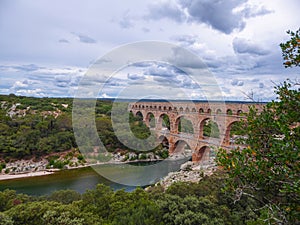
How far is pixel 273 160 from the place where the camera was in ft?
10.0

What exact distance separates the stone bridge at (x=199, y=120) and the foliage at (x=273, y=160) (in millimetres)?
4949

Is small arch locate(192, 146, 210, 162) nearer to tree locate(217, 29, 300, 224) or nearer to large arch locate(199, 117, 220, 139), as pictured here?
large arch locate(199, 117, 220, 139)

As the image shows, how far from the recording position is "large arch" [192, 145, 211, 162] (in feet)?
54.8

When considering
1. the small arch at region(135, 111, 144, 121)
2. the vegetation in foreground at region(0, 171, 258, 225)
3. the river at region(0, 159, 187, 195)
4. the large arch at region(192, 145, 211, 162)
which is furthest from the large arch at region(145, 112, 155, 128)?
the vegetation in foreground at region(0, 171, 258, 225)

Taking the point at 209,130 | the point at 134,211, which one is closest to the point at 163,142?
the point at 209,130

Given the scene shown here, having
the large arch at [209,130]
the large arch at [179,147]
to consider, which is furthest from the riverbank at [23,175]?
the large arch at [209,130]

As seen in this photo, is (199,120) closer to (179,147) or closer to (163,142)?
(179,147)

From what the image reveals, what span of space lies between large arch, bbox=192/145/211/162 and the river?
6.64 feet

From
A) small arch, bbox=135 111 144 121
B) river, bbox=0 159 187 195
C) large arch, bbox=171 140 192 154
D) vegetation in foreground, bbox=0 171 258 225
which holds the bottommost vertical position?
river, bbox=0 159 187 195

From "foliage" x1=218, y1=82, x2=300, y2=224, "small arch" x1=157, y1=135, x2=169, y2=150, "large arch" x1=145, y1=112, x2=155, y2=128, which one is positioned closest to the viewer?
"foliage" x1=218, y1=82, x2=300, y2=224

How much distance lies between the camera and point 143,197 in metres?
7.50

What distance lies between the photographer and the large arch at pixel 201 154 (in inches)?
657

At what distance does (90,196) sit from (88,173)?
990cm

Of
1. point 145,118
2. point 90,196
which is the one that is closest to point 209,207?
point 90,196
